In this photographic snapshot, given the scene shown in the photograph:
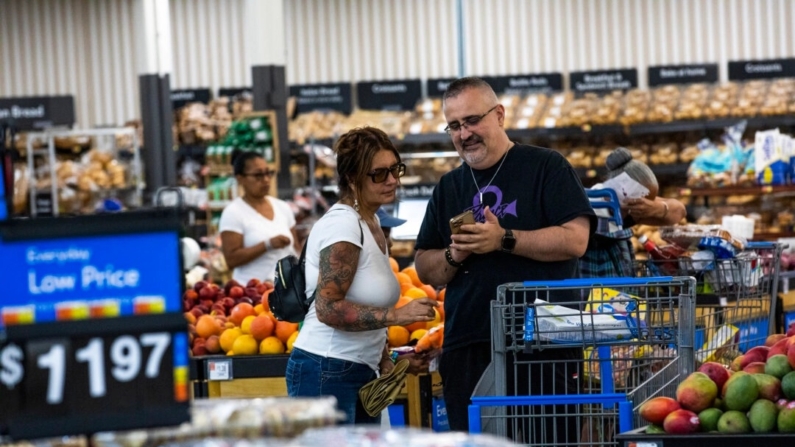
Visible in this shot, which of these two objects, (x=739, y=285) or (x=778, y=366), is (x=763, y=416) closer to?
(x=778, y=366)

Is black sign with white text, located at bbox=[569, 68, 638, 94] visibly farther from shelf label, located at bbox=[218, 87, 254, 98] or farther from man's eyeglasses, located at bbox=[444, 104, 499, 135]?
man's eyeglasses, located at bbox=[444, 104, 499, 135]

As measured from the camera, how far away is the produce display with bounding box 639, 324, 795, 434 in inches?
110

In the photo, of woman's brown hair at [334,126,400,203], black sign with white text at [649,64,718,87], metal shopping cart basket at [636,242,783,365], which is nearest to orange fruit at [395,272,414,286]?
metal shopping cart basket at [636,242,783,365]

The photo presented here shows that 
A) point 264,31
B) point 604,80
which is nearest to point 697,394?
point 264,31

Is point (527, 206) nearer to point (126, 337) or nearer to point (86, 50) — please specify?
point (126, 337)

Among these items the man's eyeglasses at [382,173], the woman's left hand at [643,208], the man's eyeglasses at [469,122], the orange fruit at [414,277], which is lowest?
the orange fruit at [414,277]

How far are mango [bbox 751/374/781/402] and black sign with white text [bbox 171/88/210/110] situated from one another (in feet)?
42.2

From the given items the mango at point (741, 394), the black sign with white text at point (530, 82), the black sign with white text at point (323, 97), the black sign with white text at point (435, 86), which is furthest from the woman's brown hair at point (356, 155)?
the black sign with white text at point (323, 97)

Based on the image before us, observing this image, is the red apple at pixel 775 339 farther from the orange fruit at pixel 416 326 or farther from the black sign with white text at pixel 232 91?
the black sign with white text at pixel 232 91

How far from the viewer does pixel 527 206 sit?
11.9 feet

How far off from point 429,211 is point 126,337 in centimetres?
197

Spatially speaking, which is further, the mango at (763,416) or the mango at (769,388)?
the mango at (769,388)

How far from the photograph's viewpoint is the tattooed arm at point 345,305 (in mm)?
3375

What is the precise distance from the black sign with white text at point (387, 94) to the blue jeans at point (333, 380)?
11.3 meters
